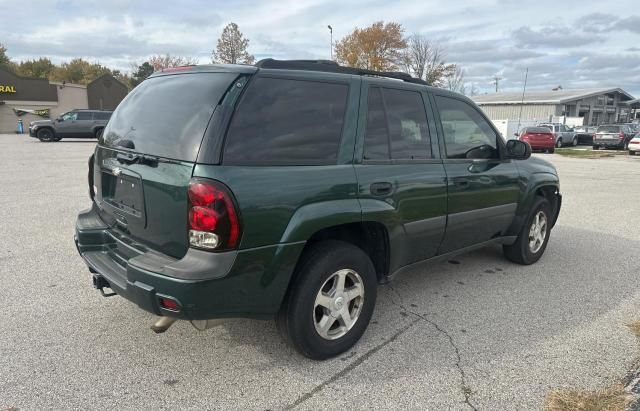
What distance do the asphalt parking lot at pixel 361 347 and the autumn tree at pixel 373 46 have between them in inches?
2021

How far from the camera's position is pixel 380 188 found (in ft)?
10.3

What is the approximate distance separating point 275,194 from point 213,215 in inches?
14.6

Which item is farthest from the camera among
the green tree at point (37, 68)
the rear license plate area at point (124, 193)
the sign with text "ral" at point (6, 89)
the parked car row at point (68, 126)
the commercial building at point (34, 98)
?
the green tree at point (37, 68)

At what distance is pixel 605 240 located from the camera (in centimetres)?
629

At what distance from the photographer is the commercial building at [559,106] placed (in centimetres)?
4916

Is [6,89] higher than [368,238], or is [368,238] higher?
[6,89]

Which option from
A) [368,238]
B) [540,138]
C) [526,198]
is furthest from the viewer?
[540,138]

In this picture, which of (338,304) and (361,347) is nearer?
(338,304)

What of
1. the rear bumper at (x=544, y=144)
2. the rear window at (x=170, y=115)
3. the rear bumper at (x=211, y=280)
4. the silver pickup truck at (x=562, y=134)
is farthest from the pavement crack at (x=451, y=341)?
the silver pickup truck at (x=562, y=134)

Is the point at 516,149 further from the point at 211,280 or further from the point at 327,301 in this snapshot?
the point at 211,280

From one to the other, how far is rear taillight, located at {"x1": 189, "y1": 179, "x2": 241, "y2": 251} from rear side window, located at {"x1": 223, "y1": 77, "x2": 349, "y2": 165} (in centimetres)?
19

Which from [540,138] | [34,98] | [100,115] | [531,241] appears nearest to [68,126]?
[100,115]

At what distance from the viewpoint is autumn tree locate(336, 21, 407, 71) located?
5319cm

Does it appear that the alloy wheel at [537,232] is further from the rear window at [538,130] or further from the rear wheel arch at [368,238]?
the rear window at [538,130]
